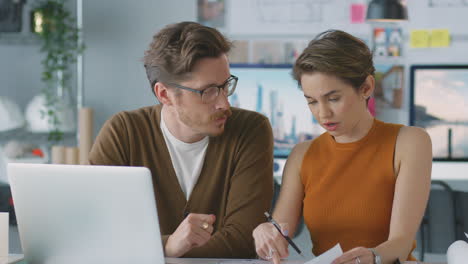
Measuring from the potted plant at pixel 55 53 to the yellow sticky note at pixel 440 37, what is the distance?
194 cm

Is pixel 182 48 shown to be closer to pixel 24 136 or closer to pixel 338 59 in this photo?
pixel 338 59

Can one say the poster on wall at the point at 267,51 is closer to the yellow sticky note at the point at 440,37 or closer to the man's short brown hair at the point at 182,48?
the yellow sticky note at the point at 440,37

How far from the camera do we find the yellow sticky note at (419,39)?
3.48m

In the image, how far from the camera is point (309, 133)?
3.41 m

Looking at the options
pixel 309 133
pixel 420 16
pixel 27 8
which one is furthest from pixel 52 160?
pixel 420 16

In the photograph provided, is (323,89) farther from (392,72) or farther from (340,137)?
(392,72)

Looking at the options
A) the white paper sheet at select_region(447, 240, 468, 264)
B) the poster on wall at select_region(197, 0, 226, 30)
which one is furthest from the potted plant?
Answer: the white paper sheet at select_region(447, 240, 468, 264)

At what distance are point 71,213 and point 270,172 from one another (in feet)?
2.07

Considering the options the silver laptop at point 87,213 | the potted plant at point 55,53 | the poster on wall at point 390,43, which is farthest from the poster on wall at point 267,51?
the silver laptop at point 87,213

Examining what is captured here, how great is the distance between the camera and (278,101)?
343cm

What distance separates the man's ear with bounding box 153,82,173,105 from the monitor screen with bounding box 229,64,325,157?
Result: 1.74 metres

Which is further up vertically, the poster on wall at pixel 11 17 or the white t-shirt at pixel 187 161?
the poster on wall at pixel 11 17

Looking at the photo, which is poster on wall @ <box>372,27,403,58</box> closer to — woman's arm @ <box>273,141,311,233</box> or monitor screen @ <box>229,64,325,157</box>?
monitor screen @ <box>229,64,325,157</box>

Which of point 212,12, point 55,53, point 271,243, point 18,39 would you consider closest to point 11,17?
point 18,39
